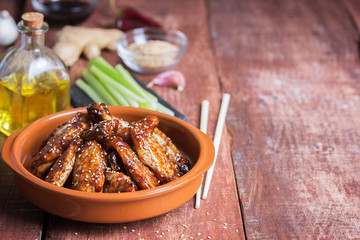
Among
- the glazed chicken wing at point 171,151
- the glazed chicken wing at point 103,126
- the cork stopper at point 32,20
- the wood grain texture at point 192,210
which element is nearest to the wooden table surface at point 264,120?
the wood grain texture at point 192,210

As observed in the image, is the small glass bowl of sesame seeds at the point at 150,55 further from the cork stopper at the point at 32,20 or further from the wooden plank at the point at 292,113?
the cork stopper at the point at 32,20

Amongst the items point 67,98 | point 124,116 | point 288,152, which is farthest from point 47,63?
point 288,152

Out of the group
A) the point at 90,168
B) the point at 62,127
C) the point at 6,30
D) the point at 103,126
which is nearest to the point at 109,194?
the point at 90,168

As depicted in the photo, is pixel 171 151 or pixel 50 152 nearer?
pixel 50 152

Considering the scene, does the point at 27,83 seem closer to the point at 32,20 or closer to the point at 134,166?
the point at 32,20

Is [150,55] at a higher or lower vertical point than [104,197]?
lower
